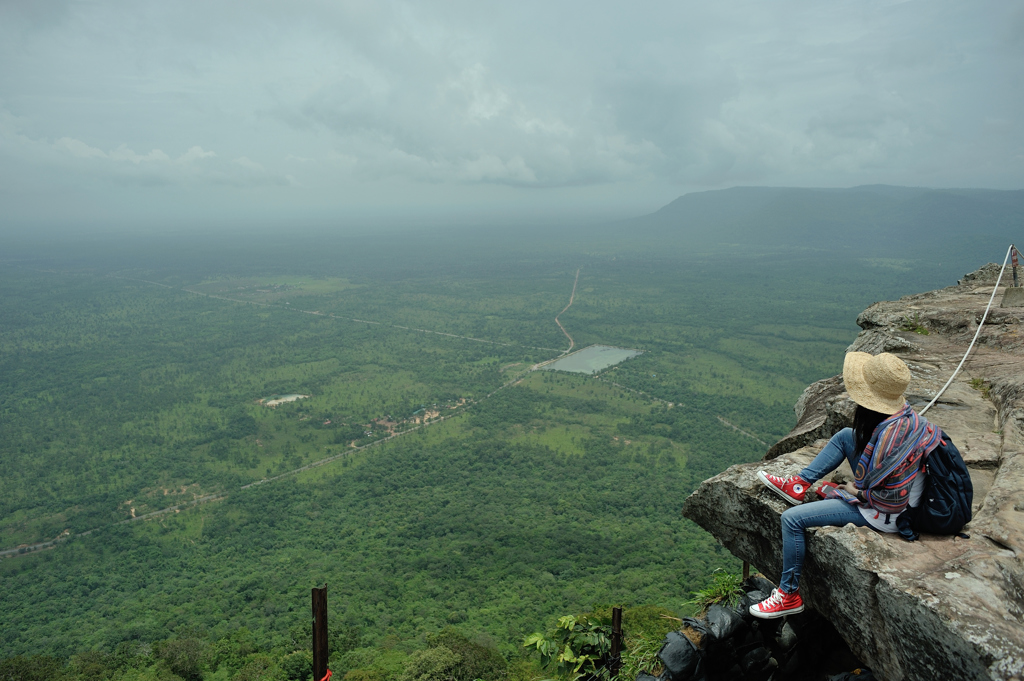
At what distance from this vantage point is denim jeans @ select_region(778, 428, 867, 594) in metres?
4.86

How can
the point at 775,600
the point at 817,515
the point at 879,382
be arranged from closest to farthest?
the point at 879,382 → the point at 817,515 → the point at 775,600

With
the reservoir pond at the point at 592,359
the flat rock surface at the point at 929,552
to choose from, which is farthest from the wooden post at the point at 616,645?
the reservoir pond at the point at 592,359

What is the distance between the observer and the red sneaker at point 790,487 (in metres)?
5.33

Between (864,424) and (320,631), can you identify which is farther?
(320,631)

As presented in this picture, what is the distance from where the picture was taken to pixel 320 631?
5234 mm

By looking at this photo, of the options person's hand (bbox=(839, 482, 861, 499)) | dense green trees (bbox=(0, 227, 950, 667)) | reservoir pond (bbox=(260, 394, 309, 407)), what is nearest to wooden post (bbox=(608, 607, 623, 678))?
person's hand (bbox=(839, 482, 861, 499))

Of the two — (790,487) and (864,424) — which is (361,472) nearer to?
(790,487)

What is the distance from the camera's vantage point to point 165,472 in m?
51.3

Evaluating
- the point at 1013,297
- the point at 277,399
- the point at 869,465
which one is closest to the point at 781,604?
the point at 869,465

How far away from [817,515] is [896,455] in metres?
0.88

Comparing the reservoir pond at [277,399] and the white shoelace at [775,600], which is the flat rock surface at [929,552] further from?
the reservoir pond at [277,399]

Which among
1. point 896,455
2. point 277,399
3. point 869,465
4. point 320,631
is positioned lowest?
point 277,399

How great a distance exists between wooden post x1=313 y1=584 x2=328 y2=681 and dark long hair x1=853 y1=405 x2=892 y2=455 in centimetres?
497

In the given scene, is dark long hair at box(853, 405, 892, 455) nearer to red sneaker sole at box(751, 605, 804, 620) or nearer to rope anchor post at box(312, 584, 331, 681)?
red sneaker sole at box(751, 605, 804, 620)
